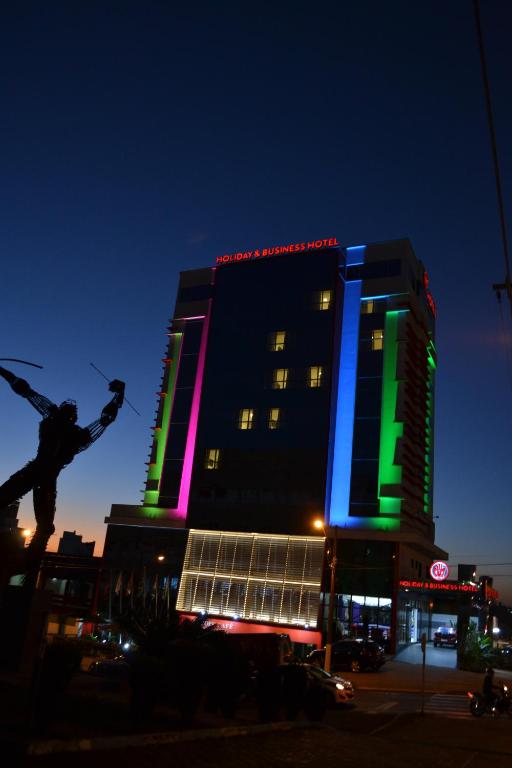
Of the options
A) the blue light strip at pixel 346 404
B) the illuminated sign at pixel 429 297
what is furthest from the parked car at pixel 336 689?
the illuminated sign at pixel 429 297

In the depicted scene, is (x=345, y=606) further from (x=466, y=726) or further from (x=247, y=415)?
(x=466, y=726)

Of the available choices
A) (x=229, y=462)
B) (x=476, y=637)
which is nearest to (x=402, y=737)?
(x=476, y=637)

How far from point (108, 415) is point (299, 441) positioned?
106 ft

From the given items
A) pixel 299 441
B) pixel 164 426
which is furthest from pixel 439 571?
pixel 164 426

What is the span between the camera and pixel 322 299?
6619 centimetres

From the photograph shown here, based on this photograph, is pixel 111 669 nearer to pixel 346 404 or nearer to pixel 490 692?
pixel 490 692

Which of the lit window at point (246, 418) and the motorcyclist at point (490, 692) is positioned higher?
the lit window at point (246, 418)

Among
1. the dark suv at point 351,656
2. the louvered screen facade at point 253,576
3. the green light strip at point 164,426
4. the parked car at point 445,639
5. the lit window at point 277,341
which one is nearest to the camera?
the dark suv at point 351,656

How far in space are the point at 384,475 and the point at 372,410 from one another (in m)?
6.27

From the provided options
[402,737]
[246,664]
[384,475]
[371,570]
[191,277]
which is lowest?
[402,737]

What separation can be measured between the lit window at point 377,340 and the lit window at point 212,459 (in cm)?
1888

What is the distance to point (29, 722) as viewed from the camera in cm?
1240

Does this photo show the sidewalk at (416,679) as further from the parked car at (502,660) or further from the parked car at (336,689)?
the parked car at (336,689)

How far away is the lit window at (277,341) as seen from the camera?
67000mm
